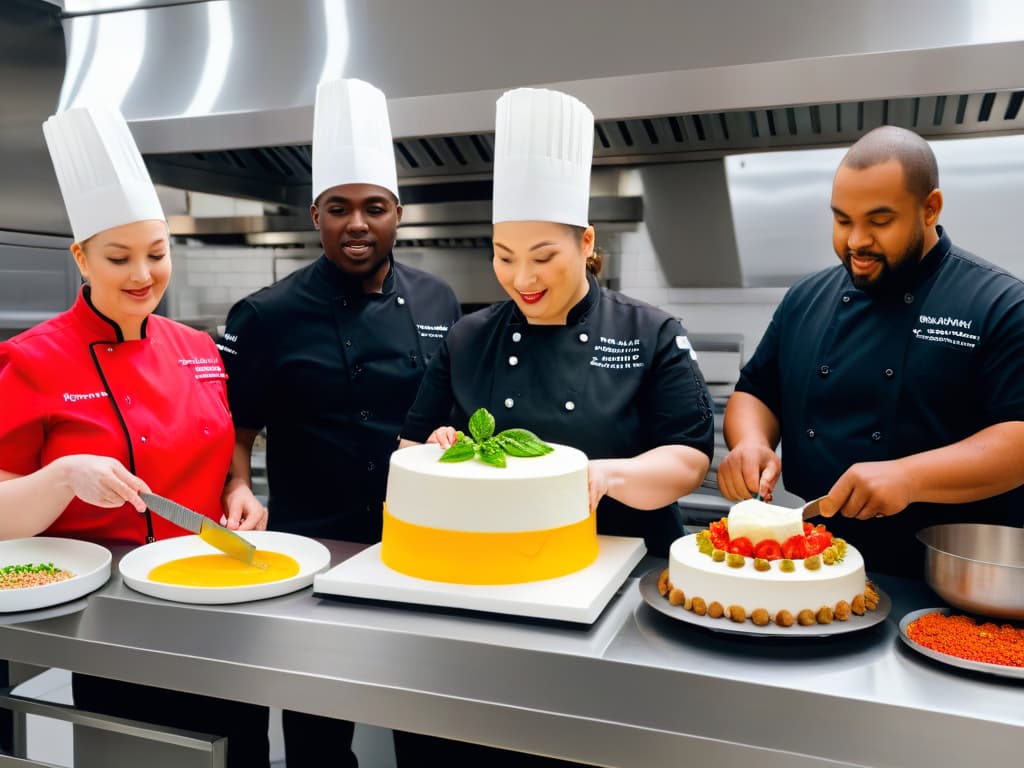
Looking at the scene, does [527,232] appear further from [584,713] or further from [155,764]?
[155,764]

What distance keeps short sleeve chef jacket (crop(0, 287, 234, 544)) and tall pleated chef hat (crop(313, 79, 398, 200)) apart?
0.61m

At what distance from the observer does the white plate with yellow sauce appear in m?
1.41

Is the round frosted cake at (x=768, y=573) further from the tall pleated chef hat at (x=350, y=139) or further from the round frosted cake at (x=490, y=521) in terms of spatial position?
the tall pleated chef hat at (x=350, y=139)

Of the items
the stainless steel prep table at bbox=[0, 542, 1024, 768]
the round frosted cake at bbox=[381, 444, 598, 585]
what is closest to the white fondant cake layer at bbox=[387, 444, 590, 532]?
the round frosted cake at bbox=[381, 444, 598, 585]

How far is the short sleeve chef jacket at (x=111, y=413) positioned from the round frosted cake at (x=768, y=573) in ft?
3.55

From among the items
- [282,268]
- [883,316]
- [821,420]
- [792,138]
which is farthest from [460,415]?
[282,268]

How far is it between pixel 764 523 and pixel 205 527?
3.24 ft

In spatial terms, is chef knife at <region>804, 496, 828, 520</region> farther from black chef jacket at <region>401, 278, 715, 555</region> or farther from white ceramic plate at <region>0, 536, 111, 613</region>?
white ceramic plate at <region>0, 536, 111, 613</region>

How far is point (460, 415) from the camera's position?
6.25 ft

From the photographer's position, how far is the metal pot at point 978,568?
1.20 metres

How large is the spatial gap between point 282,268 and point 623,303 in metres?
2.49

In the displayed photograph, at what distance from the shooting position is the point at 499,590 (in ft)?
4.47

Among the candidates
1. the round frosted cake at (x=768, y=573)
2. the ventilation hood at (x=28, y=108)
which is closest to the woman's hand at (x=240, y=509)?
the round frosted cake at (x=768, y=573)

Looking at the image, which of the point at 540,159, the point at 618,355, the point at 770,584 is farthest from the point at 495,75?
the point at 770,584
